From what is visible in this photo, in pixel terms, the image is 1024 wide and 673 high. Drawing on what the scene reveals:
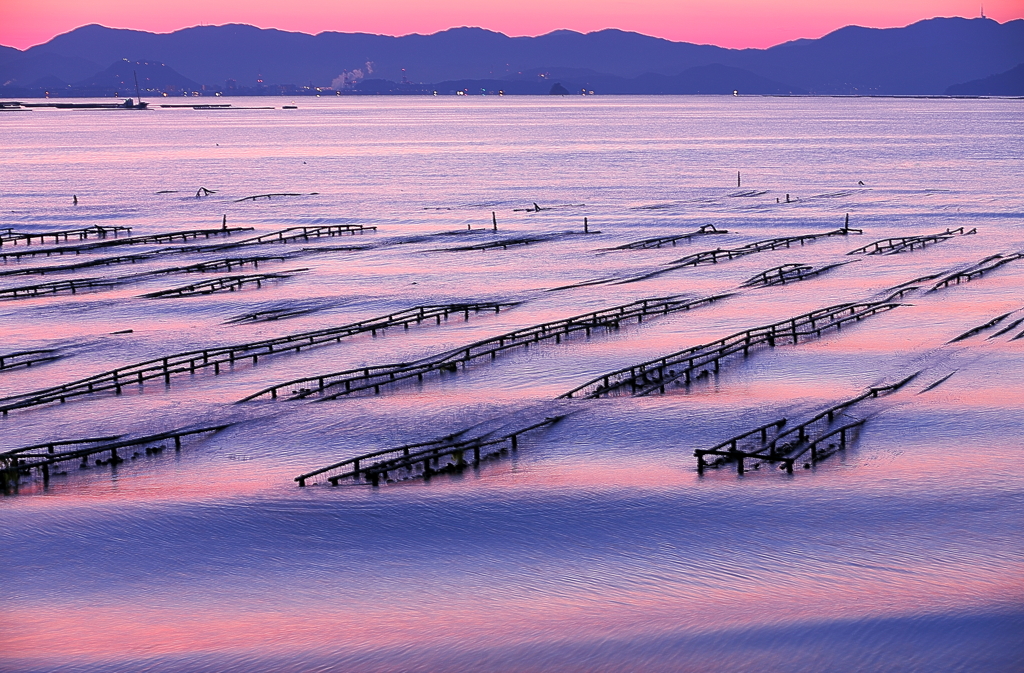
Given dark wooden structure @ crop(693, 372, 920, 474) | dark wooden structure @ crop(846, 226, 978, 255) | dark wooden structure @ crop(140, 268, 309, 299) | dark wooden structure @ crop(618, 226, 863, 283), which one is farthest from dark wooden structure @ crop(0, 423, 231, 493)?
dark wooden structure @ crop(846, 226, 978, 255)

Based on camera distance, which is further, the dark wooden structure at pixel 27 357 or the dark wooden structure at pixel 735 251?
the dark wooden structure at pixel 735 251

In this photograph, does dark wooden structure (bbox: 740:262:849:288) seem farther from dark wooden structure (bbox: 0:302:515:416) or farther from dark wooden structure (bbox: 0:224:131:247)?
dark wooden structure (bbox: 0:224:131:247)

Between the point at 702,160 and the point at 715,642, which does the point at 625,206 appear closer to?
the point at 702,160

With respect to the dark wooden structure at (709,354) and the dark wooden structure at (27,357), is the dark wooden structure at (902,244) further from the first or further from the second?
the dark wooden structure at (27,357)

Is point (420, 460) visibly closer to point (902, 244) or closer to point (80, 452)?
point (80, 452)

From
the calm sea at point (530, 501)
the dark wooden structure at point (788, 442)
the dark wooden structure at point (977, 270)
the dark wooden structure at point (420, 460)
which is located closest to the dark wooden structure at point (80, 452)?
the calm sea at point (530, 501)

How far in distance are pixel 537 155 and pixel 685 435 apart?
489 ft

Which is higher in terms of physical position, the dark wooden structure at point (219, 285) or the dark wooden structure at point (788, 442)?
the dark wooden structure at point (219, 285)

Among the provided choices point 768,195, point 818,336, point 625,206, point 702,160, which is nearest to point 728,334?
point 818,336

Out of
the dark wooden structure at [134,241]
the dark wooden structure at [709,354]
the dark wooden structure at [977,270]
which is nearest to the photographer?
the dark wooden structure at [709,354]

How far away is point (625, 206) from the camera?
10112 centimetres

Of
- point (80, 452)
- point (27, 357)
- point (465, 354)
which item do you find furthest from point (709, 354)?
point (27, 357)

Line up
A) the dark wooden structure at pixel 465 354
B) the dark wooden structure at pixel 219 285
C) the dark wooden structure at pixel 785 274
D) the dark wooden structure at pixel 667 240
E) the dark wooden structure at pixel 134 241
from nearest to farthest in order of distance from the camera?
the dark wooden structure at pixel 465 354 → the dark wooden structure at pixel 219 285 → the dark wooden structure at pixel 785 274 → the dark wooden structure at pixel 134 241 → the dark wooden structure at pixel 667 240

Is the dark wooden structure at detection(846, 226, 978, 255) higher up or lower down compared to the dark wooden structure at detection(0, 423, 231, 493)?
higher up
